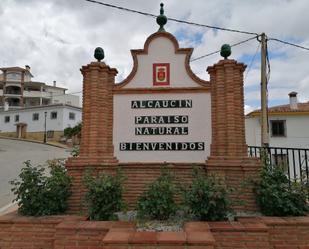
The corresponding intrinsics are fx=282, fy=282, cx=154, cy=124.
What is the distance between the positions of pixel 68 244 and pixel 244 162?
3.18 m

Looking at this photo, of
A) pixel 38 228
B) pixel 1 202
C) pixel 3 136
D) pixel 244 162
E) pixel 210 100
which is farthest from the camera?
pixel 3 136

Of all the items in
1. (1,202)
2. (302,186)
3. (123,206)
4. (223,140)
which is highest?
(223,140)

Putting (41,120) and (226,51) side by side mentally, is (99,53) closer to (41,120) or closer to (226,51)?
(226,51)

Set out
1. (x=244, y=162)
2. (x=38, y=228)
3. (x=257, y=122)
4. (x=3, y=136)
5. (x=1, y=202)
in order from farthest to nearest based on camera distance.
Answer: (x=3, y=136) → (x=257, y=122) → (x=1, y=202) → (x=244, y=162) → (x=38, y=228)

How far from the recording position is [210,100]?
5.50 m

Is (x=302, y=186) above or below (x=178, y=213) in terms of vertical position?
above

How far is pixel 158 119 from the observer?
18.1 feet

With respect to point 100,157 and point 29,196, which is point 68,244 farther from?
point 100,157

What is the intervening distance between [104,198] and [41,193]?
44.3 inches

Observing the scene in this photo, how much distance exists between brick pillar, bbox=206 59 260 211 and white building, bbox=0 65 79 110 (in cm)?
5342

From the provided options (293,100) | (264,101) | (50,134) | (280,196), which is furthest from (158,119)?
(50,134)

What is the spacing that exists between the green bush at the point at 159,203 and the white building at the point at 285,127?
19366 mm

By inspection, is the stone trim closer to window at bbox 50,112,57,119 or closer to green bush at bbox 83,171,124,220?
green bush at bbox 83,171,124,220

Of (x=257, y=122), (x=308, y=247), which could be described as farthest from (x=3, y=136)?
(x=308, y=247)
